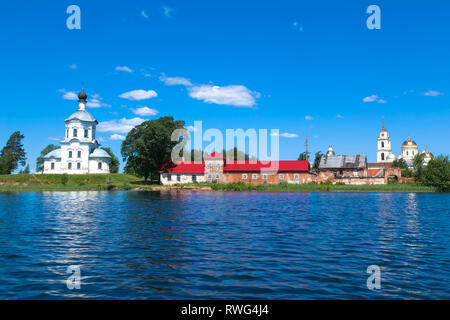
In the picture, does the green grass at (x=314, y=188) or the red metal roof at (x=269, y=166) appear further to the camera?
the red metal roof at (x=269, y=166)

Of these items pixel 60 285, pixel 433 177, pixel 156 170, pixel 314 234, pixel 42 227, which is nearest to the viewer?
pixel 60 285

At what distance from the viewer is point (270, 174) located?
7412cm

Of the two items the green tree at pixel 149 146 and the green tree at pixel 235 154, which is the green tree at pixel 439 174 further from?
the green tree at pixel 235 154

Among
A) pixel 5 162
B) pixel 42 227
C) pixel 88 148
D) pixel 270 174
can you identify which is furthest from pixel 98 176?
pixel 42 227

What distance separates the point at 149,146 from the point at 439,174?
54417 millimetres

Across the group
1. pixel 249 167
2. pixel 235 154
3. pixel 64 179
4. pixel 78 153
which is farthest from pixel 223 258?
pixel 235 154

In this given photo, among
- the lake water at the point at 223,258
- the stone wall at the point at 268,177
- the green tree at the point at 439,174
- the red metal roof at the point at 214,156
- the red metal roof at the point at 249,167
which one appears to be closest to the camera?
the lake water at the point at 223,258

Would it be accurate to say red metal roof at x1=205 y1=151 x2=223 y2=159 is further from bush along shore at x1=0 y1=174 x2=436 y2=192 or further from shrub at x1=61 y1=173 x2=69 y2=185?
shrub at x1=61 y1=173 x2=69 y2=185

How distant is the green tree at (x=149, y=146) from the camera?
75125 mm

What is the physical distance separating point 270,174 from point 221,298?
6606 cm

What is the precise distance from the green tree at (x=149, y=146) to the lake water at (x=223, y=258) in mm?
53138

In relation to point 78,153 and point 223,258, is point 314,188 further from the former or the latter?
point 78,153

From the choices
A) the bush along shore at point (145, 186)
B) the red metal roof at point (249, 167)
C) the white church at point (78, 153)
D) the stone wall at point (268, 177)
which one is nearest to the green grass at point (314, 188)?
the bush along shore at point (145, 186)
